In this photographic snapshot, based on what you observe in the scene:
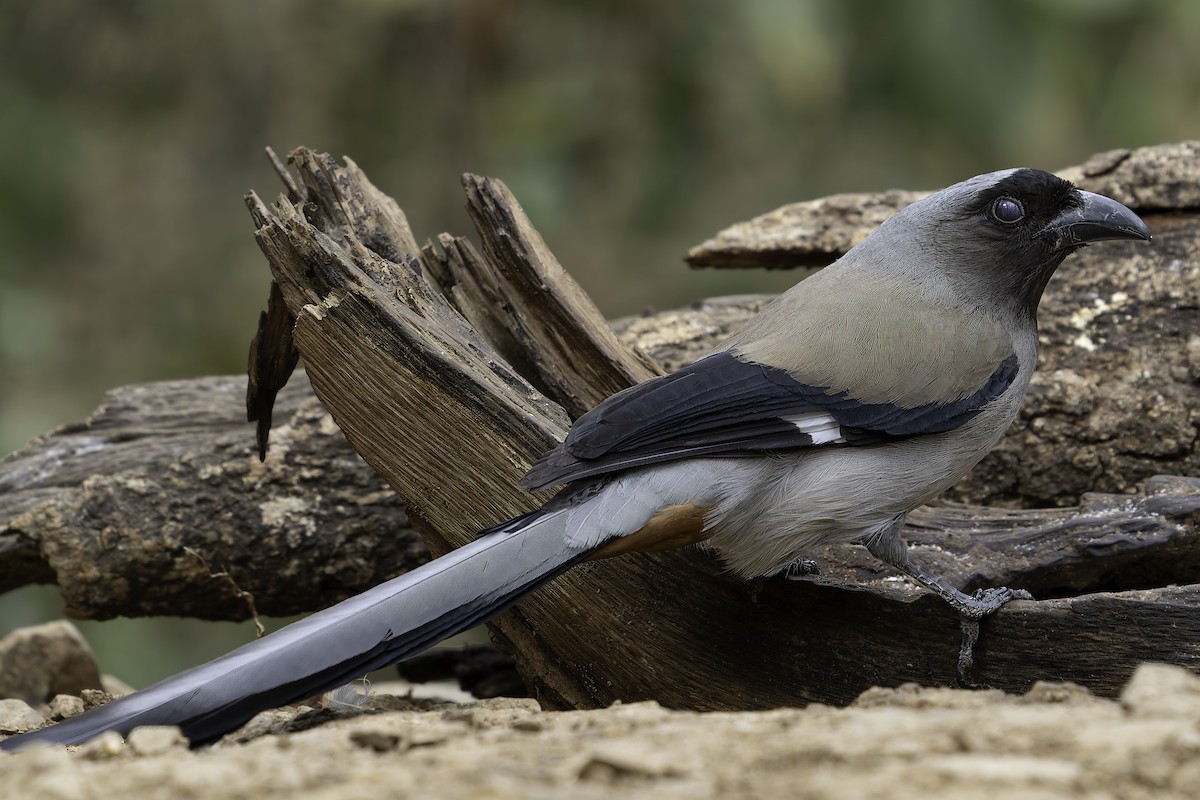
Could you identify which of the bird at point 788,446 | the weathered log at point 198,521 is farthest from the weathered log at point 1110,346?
the weathered log at point 198,521

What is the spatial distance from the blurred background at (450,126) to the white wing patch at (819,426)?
575cm

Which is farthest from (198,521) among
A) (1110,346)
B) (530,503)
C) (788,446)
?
(1110,346)

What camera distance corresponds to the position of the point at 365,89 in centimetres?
977

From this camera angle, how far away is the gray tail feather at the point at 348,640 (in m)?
2.76

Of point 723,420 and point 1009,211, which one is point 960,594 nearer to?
point 723,420

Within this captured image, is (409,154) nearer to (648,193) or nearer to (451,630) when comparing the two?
(648,193)

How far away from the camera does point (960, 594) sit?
11.0ft

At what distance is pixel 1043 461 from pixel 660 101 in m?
A: 5.71

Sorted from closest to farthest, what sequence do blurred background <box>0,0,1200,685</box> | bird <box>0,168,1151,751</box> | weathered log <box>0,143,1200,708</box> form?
bird <box>0,168,1151,751</box> < weathered log <box>0,143,1200,708</box> < blurred background <box>0,0,1200,685</box>

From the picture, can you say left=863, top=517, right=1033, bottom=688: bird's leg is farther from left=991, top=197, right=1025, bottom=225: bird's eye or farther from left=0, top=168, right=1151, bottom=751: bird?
left=991, top=197, right=1025, bottom=225: bird's eye

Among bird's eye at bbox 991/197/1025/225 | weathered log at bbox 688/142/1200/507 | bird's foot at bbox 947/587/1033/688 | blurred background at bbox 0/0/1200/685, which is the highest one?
blurred background at bbox 0/0/1200/685

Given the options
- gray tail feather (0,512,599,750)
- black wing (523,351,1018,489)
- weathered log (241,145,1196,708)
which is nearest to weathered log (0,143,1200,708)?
weathered log (241,145,1196,708)

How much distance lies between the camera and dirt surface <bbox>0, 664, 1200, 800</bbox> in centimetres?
201

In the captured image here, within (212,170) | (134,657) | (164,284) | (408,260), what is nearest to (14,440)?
(134,657)
